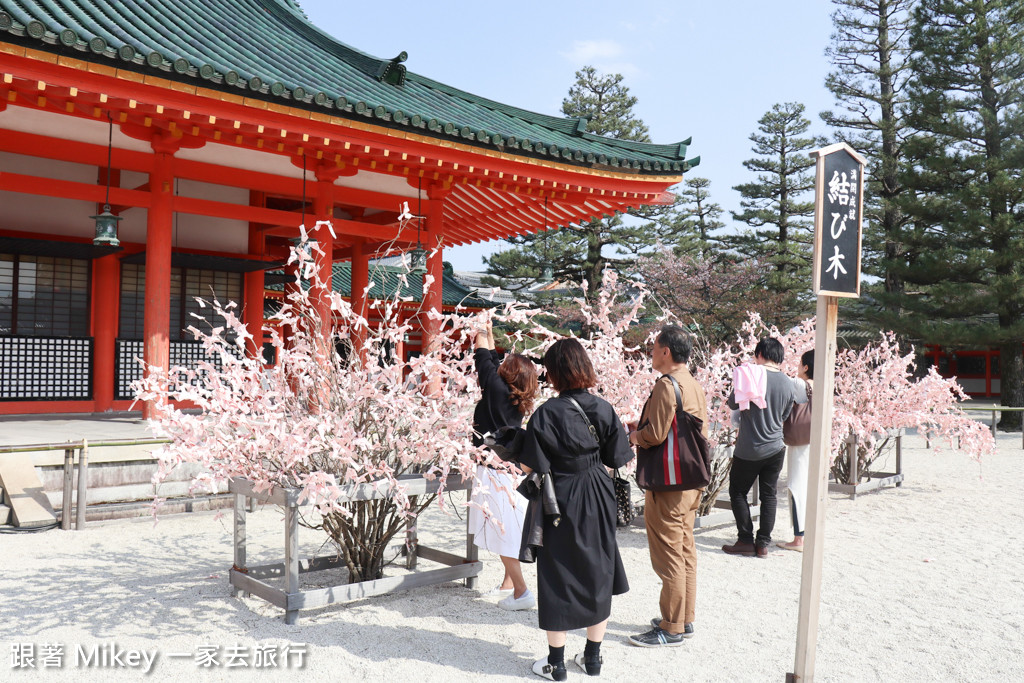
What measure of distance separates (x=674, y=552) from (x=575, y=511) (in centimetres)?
79

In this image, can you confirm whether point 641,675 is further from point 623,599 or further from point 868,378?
point 868,378

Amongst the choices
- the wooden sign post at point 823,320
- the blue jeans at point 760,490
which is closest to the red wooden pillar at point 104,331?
the blue jeans at point 760,490

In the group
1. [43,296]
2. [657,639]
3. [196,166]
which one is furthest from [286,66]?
[657,639]

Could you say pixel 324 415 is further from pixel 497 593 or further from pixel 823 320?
pixel 823 320

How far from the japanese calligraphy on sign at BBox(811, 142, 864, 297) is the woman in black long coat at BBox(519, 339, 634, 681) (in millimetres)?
1092

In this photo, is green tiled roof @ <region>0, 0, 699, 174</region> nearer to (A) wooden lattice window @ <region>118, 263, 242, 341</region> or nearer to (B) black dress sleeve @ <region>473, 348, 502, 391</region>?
(A) wooden lattice window @ <region>118, 263, 242, 341</region>

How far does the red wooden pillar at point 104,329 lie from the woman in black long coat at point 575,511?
804 centimetres

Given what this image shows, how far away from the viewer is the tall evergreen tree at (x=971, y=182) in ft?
57.0

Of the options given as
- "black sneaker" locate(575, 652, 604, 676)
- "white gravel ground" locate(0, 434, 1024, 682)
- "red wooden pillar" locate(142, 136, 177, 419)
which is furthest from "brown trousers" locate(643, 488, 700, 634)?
"red wooden pillar" locate(142, 136, 177, 419)

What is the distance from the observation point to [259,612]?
4109mm

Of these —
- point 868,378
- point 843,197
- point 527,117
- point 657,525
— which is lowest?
point 657,525

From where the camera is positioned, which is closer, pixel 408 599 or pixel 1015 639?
pixel 1015 639

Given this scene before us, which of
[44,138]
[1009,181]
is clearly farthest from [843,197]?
[1009,181]

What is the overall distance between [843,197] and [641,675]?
2296 mm
